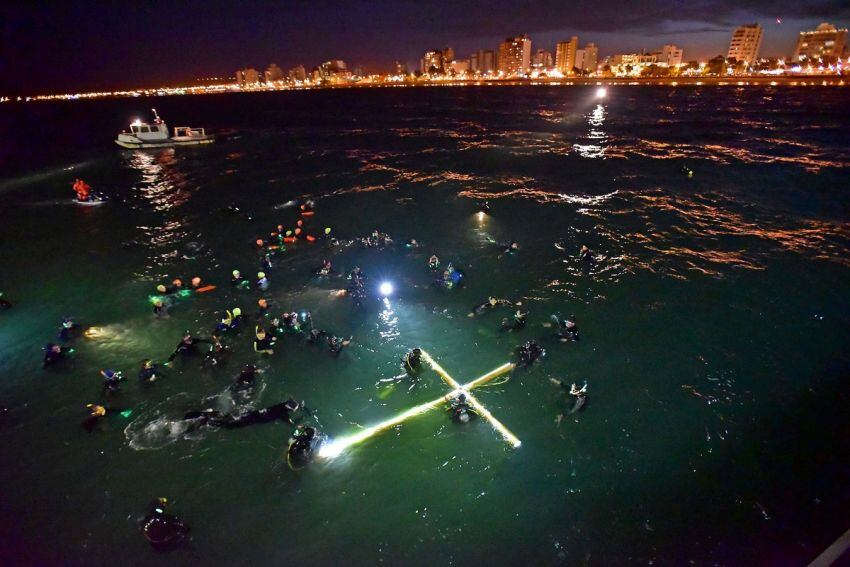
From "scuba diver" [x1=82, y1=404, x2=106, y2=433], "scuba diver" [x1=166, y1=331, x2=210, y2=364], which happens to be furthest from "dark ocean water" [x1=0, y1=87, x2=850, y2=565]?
"scuba diver" [x1=166, y1=331, x2=210, y2=364]

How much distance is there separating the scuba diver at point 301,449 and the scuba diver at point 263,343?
6.26 metres

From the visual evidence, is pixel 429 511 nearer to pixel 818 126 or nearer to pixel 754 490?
pixel 754 490

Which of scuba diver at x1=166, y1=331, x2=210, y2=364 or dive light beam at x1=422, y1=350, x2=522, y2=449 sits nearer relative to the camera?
dive light beam at x1=422, y1=350, x2=522, y2=449

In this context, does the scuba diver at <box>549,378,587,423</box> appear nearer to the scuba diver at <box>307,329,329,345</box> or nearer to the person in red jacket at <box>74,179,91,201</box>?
the scuba diver at <box>307,329,329,345</box>

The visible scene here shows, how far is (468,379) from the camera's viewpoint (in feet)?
58.7

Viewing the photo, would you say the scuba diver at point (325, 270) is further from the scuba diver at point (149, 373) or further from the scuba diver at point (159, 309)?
the scuba diver at point (149, 373)

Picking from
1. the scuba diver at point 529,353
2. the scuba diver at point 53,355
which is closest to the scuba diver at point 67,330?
the scuba diver at point 53,355

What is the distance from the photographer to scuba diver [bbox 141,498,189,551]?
12.1m

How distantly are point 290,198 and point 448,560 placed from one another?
41.0 m

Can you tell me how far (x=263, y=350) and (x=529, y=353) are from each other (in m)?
13.4

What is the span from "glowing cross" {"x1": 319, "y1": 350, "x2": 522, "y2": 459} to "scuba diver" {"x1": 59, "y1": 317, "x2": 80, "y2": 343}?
1724 cm

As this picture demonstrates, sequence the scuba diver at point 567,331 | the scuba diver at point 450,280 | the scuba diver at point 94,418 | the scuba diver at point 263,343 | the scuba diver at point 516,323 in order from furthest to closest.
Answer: the scuba diver at point 450,280, the scuba diver at point 516,323, the scuba diver at point 567,331, the scuba diver at point 263,343, the scuba diver at point 94,418

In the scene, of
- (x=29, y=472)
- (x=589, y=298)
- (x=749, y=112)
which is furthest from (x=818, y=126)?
(x=29, y=472)

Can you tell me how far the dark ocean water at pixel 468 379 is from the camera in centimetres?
1248
